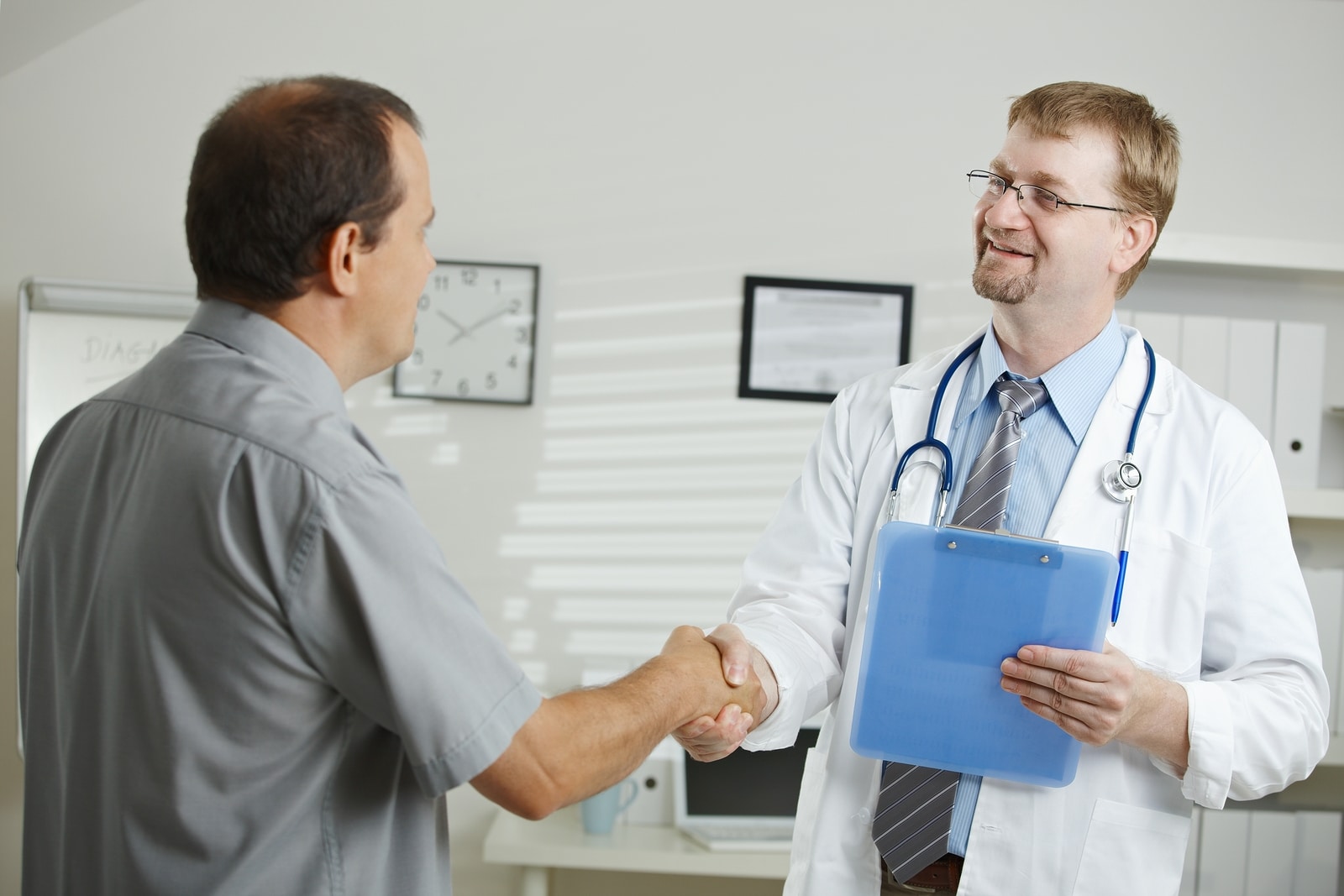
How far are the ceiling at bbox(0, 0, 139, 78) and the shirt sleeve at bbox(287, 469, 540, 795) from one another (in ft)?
8.29

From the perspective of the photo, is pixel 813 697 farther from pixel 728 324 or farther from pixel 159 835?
pixel 728 324

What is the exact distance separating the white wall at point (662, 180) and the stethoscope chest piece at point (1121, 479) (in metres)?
1.60

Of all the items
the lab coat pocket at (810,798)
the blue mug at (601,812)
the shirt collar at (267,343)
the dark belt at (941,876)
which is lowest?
the blue mug at (601,812)

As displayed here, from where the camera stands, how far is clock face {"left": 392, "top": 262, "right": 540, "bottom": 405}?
2988 mm

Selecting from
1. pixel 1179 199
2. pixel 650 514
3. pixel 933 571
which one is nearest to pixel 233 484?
pixel 933 571

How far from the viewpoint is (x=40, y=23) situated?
2.80 meters

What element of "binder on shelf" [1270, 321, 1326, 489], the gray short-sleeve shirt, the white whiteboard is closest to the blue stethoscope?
the gray short-sleeve shirt

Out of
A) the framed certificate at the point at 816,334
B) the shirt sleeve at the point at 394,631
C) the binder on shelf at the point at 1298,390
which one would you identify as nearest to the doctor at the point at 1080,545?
the shirt sleeve at the point at 394,631

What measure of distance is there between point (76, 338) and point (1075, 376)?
2489mm

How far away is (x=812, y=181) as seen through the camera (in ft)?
9.89

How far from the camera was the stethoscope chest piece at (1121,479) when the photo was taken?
1.41m

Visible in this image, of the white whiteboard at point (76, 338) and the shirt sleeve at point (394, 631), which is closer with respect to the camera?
the shirt sleeve at point (394, 631)

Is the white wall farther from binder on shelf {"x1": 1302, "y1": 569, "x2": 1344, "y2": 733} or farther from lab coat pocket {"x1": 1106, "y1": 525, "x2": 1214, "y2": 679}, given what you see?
lab coat pocket {"x1": 1106, "y1": 525, "x2": 1214, "y2": 679}

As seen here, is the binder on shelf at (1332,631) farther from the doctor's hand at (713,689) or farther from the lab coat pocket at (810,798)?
the doctor's hand at (713,689)
